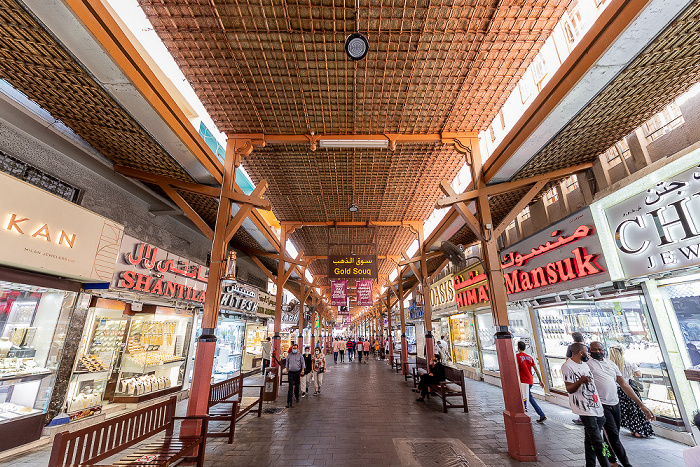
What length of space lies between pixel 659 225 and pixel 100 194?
12186mm

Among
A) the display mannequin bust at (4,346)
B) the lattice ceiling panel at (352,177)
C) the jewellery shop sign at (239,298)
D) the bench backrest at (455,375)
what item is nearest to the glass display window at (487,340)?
the bench backrest at (455,375)

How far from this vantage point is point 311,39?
543 centimetres

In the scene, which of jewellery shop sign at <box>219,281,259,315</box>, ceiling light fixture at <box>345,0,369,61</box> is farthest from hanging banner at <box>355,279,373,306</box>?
ceiling light fixture at <box>345,0,369,61</box>

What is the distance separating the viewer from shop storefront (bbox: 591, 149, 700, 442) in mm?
5027

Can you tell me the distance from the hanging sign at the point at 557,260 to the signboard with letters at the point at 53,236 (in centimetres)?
1133

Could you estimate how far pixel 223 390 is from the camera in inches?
281

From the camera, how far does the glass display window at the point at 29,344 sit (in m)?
5.41

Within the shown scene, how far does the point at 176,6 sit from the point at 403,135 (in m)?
5.67

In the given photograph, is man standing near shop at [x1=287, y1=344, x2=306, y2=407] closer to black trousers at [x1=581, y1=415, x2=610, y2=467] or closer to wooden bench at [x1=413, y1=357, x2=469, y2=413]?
wooden bench at [x1=413, y1=357, x2=469, y2=413]

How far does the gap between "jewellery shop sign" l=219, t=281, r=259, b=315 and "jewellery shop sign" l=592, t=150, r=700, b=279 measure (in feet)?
39.4

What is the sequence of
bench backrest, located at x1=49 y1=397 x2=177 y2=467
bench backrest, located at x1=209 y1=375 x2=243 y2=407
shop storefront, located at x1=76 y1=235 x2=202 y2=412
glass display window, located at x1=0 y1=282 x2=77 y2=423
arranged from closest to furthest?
bench backrest, located at x1=49 y1=397 x2=177 y2=467, glass display window, located at x1=0 y1=282 x2=77 y2=423, bench backrest, located at x1=209 y1=375 x2=243 y2=407, shop storefront, located at x1=76 y1=235 x2=202 y2=412

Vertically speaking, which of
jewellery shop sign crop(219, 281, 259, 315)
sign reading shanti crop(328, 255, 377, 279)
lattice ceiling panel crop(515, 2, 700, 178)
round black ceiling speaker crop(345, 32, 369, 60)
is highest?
round black ceiling speaker crop(345, 32, 369, 60)

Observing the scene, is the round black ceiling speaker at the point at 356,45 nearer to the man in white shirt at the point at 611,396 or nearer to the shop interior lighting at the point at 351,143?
the shop interior lighting at the point at 351,143

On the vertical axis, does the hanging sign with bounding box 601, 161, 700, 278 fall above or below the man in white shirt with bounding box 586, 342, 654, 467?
above
